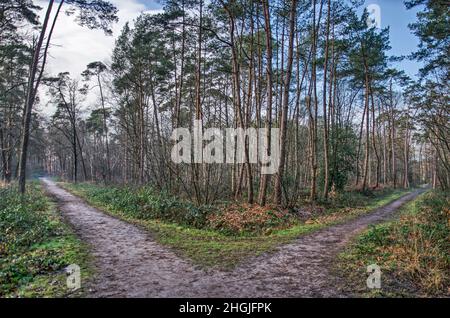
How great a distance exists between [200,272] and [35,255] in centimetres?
355

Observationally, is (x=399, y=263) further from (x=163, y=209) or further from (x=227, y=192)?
(x=227, y=192)

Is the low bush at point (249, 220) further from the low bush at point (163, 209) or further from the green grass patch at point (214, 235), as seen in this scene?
the low bush at point (163, 209)

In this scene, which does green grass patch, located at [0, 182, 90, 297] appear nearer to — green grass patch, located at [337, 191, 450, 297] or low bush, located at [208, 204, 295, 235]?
low bush, located at [208, 204, 295, 235]

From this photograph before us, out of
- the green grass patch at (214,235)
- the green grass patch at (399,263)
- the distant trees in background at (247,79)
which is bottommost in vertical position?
the green grass patch at (214,235)

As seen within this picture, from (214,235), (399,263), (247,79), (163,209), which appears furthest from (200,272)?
(247,79)

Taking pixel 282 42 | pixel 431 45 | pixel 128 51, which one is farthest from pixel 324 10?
pixel 128 51

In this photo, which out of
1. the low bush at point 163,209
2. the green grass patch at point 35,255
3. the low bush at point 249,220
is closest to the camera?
the green grass patch at point 35,255

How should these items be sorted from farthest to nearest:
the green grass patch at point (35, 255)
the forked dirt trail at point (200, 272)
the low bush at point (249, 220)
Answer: the low bush at point (249, 220) < the green grass patch at point (35, 255) < the forked dirt trail at point (200, 272)

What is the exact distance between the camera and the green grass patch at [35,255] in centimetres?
427

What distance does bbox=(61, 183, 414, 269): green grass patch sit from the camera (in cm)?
604

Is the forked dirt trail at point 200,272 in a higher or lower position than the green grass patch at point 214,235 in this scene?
higher

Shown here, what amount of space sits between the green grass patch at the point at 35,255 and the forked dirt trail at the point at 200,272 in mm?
448

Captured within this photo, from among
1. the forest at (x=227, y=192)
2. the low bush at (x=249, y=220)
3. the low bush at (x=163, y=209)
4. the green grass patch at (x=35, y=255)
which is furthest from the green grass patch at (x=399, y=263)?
the low bush at (x=163, y=209)
